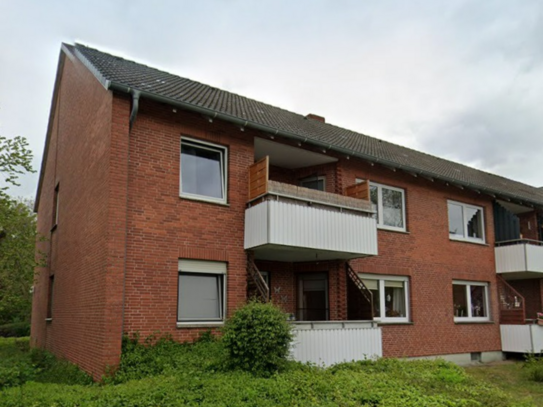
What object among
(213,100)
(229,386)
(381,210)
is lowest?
(229,386)

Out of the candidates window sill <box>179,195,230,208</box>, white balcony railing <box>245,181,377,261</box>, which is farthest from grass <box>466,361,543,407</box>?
window sill <box>179,195,230,208</box>

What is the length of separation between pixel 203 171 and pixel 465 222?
10.7 metres

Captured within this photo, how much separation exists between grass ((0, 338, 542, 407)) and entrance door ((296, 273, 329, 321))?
3.07 m

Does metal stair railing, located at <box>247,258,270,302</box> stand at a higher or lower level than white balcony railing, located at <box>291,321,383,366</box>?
higher

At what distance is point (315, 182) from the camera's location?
15.6m

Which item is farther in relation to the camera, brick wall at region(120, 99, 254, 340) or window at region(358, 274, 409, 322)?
window at region(358, 274, 409, 322)

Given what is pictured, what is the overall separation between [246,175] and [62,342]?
6.58m

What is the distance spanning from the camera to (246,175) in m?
12.7

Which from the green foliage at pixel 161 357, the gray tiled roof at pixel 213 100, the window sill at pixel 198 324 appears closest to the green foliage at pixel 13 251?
the gray tiled roof at pixel 213 100

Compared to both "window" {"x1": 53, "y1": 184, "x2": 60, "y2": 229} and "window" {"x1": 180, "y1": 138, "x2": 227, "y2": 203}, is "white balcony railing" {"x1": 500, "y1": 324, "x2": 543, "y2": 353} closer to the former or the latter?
"window" {"x1": 180, "y1": 138, "x2": 227, "y2": 203}

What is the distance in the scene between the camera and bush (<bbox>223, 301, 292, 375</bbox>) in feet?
30.4

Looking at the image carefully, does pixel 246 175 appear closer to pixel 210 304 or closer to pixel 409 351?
pixel 210 304

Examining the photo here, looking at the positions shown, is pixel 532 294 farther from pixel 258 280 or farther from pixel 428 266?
pixel 258 280

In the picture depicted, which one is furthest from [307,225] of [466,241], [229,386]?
[466,241]
